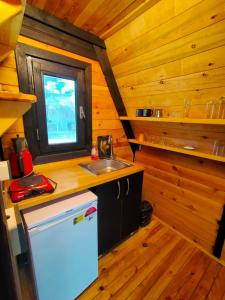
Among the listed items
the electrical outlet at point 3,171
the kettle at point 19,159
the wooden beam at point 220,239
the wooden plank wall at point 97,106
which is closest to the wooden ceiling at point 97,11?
the wooden plank wall at point 97,106

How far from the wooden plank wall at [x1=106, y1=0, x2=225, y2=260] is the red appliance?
4.67 ft

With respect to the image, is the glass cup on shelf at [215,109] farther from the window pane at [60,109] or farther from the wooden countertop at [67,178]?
the window pane at [60,109]

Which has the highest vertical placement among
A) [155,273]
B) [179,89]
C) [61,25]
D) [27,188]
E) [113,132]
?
[61,25]

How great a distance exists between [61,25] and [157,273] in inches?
99.6

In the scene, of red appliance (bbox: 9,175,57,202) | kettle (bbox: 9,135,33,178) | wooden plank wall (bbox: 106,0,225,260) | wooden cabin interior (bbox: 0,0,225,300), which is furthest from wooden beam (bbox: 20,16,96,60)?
red appliance (bbox: 9,175,57,202)

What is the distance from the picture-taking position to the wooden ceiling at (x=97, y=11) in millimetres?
1189

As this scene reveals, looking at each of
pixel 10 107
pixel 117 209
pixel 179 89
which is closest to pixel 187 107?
pixel 179 89

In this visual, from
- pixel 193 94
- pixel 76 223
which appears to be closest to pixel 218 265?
pixel 76 223

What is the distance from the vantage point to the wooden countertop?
1.05m

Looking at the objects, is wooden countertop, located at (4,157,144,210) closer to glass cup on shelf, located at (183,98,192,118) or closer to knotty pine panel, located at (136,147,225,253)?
knotty pine panel, located at (136,147,225,253)

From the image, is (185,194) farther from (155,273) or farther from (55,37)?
(55,37)

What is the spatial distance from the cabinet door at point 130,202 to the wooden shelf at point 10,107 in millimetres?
1078

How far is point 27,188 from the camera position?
Result: 1.09 meters

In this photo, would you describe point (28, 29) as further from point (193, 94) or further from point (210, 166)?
point (210, 166)
